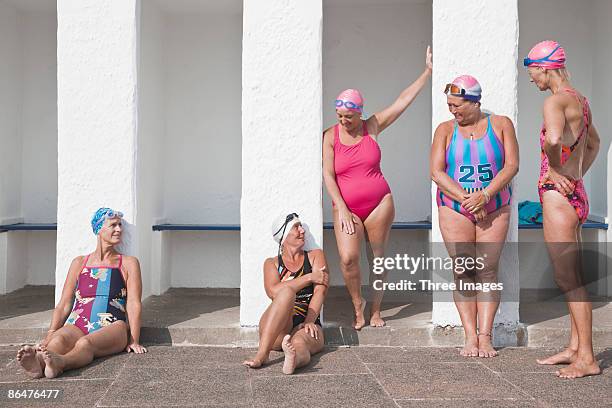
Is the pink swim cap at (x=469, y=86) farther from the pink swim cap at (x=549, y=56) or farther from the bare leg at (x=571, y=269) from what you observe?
the bare leg at (x=571, y=269)

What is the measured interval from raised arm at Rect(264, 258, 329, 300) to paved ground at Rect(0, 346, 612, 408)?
0.50m

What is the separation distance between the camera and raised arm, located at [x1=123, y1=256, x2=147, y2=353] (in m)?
5.54

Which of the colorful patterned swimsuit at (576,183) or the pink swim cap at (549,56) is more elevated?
the pink swim cap at (549,56)

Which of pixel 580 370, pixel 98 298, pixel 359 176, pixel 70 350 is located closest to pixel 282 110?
pixel 359 176

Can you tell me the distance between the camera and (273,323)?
16.9 feet

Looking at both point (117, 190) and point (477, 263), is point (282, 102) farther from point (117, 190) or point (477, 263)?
point (477, 263)

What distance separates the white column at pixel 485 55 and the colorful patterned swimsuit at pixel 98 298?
9.27 feet

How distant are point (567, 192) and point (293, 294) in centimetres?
199

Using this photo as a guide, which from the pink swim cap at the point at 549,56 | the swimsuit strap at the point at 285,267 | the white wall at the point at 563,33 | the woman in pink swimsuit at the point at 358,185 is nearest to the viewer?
the pink swim cap at the point at 549,56

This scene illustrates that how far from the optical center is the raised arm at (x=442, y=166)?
5352mm

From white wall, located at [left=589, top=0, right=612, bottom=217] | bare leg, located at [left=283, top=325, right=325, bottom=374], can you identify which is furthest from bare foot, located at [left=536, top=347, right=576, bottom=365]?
white wall, located at [left=589, top=0, right=612, bottom=217]

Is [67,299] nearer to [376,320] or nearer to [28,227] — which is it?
[28,227]

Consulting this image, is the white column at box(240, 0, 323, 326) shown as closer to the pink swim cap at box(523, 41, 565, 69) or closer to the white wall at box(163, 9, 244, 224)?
the pink swim cap at box(523, 41, 565, 69)

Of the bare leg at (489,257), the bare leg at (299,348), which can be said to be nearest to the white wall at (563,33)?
the bare leg at (489,257)
